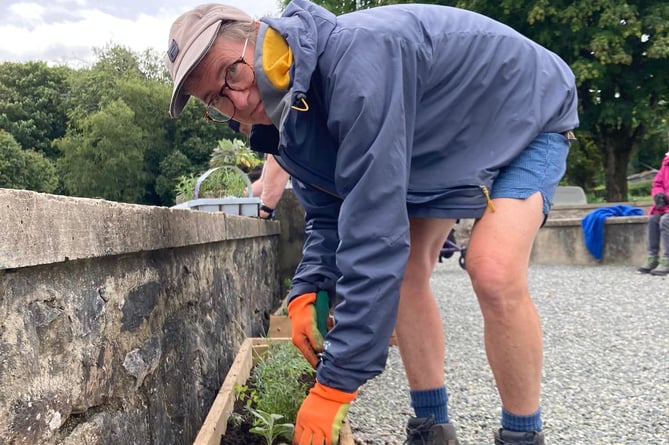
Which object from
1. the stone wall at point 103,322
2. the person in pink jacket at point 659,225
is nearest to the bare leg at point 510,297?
the stone wall at point 103,322

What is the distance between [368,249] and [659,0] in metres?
16.8

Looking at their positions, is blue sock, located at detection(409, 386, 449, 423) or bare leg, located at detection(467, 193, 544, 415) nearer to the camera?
bare leg, located at detection(467, 193, 544, 415)

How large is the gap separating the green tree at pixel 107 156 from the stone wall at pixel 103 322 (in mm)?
28661

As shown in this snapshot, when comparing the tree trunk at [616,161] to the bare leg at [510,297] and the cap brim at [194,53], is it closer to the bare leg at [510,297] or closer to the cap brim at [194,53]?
the bare leg at [510,297]

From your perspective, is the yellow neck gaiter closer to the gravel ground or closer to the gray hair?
the gray hair

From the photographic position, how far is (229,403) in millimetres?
2141

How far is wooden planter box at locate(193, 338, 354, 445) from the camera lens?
1788 millimetres

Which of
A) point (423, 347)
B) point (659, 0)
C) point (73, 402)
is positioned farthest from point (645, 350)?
point (659, 0)

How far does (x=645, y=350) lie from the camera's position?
407 centimetres

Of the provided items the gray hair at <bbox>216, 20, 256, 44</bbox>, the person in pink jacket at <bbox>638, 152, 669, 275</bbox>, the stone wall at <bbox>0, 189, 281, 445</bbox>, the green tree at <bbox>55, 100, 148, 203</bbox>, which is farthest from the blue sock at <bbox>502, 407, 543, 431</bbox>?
the green tree at <bbox>55, 100, 148, 203</bbox>

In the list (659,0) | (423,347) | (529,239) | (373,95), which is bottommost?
(423,347)

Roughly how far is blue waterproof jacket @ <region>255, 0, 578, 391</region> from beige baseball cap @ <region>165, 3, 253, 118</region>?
0.12 m

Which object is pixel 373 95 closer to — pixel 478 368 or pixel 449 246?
A: pixel 478 368

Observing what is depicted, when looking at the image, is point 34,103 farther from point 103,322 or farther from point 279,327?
point 103,322
